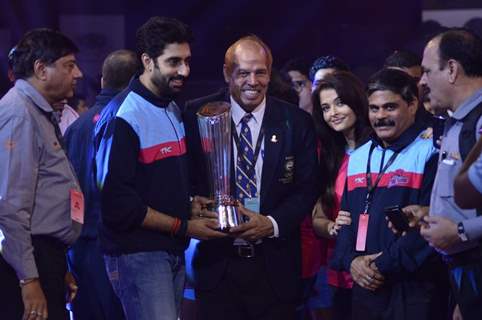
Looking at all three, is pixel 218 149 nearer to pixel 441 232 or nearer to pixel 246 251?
pixel 246 251

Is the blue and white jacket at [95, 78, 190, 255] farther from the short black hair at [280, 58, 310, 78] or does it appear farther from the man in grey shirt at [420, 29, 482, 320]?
the short black hair at [280, 58, 310, 78]

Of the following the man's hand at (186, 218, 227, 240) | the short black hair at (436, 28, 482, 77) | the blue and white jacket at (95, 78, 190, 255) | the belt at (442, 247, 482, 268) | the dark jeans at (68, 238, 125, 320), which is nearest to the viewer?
the belt at (442, 247, 482, 268)

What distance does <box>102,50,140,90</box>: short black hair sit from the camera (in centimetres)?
522

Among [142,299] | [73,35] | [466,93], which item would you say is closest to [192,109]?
[142,299]

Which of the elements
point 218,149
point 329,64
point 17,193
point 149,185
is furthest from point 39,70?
point 329,64

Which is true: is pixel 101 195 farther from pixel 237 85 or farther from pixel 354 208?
pixel 354 208

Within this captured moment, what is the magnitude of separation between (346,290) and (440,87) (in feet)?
4.34

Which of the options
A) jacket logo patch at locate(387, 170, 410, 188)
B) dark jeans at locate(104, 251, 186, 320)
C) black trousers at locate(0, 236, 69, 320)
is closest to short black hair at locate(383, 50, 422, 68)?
jacket logo patch at locate(387, 170, 410, 188)

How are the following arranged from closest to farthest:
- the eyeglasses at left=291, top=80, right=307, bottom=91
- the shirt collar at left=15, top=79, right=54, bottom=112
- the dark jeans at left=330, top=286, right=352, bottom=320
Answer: the shirt collar at left=15, top=79, right=54, bottom=112 → the dark jeans at left=330, top=286, right=352, bottom=320 → the eyeglasses at left=291, top=80, right=307, bottom=91

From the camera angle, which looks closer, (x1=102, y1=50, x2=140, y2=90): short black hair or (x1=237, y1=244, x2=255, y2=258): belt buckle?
(x1=237, y1=244, x2=255, y2=258): belt buckle

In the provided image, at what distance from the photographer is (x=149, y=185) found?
13.5 ft

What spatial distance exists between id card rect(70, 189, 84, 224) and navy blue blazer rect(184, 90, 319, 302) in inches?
24.4

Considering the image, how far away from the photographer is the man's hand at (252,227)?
13.6ft

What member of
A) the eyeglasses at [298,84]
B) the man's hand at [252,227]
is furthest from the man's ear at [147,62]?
the eyeglasses at [298,84]
